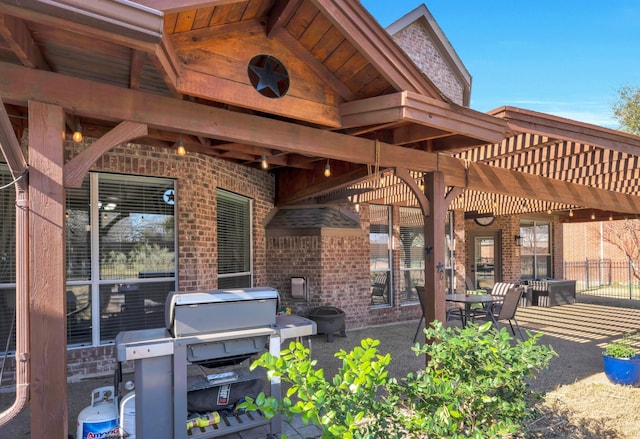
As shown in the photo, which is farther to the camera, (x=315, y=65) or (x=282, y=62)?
(x=315, y=65)

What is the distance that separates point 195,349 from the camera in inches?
120

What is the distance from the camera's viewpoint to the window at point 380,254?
845cm

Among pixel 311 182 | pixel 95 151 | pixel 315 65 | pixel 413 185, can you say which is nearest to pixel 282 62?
pixel 315 65

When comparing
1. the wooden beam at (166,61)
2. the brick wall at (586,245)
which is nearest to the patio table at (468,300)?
the wooden beam at (166,61)

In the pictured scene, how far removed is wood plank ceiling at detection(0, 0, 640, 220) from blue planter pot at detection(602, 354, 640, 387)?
256cm

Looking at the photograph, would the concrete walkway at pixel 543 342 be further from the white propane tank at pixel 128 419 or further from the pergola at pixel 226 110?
the pergola at pixel 226 110

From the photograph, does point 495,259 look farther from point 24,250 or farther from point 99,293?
point 24,250

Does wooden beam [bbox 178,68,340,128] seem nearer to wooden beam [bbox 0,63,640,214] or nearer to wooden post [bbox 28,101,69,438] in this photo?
wooden beam [bbox 0,63,640,214]

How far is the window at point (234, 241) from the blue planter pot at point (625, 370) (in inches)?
197

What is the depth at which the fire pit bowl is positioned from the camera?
676 cm

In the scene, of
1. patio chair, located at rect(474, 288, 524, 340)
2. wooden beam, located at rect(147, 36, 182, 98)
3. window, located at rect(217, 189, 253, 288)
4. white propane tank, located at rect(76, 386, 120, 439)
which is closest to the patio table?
patio chair, located at rect(474, 288, 524, 340)

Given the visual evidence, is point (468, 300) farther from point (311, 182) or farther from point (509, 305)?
point (311, 182)

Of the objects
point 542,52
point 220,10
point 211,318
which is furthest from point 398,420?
point 542,52

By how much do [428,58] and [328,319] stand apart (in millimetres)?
8236
